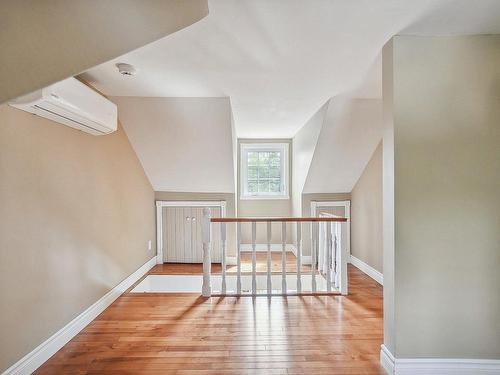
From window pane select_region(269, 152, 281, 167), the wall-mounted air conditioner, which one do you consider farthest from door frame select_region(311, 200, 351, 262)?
the wall-mounted air conditioner

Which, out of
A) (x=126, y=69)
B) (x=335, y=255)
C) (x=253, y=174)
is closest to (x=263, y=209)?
(x=253, y=174)

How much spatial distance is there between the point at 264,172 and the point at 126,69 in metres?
3.21

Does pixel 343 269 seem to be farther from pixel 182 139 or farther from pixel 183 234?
pixel 183 234

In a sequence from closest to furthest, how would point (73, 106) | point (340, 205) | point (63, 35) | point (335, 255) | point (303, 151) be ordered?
point (63, 35) → point (73, 106) → point (335, 255) → point (303, 151) → point (340, 205)

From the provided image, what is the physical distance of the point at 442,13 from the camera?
4.82 feet

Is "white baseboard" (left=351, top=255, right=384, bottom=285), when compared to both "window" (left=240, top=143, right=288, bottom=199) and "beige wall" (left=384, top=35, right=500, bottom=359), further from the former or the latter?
"beige wall" (left=384, top=35, right=500, bottom=359)

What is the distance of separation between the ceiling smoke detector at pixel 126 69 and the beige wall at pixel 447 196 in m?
1.78

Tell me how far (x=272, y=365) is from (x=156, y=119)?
2.50 m

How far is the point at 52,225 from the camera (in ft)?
6.37

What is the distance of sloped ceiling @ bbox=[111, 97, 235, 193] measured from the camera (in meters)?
2.91

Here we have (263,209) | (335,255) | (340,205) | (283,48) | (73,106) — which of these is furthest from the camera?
(263,209)

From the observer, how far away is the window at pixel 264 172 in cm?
497

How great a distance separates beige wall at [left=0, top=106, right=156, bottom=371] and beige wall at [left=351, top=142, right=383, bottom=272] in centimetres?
297

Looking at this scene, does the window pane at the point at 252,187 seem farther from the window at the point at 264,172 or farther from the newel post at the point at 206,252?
the newel post at the point at 206,252
